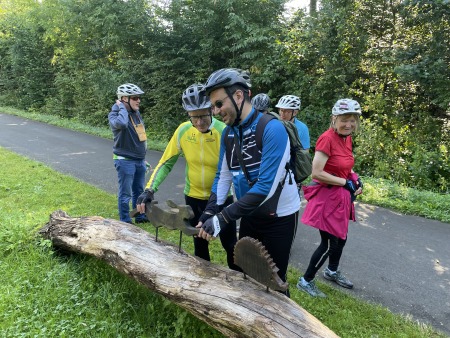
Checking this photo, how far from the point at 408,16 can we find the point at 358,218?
601 centimetres

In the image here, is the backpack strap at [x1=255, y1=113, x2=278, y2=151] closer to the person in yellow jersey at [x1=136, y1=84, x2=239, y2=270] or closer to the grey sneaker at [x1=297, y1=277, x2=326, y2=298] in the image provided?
the person in yellow jersey at [x1=136, y1=84, x2=239, y2=270]

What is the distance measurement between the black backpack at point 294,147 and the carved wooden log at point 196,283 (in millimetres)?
902

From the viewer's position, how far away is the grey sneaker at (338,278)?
395cm

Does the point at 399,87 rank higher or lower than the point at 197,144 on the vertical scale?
higher

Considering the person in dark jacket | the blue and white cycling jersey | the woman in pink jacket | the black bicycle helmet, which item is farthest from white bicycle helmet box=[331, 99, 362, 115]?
the person in dark jacket

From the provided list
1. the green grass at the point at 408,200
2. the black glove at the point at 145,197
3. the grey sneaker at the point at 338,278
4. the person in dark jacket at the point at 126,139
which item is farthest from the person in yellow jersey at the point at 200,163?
the green grass at the point at 408,200

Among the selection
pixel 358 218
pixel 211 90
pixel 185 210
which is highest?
pixel 211 90

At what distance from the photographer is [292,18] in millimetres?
11719

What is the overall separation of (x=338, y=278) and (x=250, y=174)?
89.5 inches

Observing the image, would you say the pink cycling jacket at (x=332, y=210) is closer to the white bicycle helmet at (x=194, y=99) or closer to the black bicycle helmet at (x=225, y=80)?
the white bicycle helmet at (x=194, y=99)

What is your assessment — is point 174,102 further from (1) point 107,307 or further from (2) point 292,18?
(1) point 107,307

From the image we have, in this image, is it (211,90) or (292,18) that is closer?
(211,90)

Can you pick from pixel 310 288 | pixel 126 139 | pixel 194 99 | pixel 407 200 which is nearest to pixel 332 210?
pixel 310 288

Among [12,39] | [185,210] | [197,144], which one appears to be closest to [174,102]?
[197,144]
